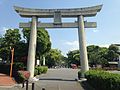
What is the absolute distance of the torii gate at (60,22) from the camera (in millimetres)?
30062

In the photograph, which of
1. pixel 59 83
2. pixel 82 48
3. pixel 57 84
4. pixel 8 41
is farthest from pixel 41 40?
pixel 57 84

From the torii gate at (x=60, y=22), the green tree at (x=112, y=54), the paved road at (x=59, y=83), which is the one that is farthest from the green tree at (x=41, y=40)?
the green tree at (x=112, y=54)

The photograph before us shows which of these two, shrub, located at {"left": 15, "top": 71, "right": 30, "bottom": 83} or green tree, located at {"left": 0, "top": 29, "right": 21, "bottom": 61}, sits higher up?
green tree, located at {"left": 0, "top": 29, "right": 21, "bottom": 61}

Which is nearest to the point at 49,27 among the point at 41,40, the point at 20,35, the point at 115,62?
the point at 41,40

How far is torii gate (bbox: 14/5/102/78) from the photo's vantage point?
30062mm

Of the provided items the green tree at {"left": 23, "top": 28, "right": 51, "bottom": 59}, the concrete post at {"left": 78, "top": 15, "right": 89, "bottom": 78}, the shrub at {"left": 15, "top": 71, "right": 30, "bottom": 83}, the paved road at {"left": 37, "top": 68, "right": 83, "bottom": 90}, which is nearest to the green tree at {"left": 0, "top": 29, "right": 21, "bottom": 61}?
the green tree at {"left": 23, "top": 28, "right": 51, "bottom": 59}

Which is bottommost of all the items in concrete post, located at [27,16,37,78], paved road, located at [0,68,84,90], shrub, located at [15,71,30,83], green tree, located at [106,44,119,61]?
paved road, located at [0,68,84,90]

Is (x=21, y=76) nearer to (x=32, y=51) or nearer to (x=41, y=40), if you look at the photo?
(x=32, y=51)

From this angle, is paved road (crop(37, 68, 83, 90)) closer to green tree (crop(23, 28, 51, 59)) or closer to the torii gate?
the torii gate

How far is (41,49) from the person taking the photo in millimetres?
43938

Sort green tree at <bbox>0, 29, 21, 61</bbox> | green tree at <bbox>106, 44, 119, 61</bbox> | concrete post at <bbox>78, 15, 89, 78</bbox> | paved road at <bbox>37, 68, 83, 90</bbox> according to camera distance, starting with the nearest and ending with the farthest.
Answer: paved road at <bbox>37, 68, 83, 90</bbox>, concrete post at <bbox>78, 15, 89, 78</bbox>, green tree at <bbox>0, 29, 21, 61</bbox>, green tree at <bbox>106, 44, 119, 61</bbox>

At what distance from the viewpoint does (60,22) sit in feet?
100

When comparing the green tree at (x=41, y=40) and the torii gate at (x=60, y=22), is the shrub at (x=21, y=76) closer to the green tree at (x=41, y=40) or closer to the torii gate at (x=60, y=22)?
the torii gate at (x=60, y=22)

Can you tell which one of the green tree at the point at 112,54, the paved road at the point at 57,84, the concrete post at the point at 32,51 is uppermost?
the green tree at the point at 112,54
